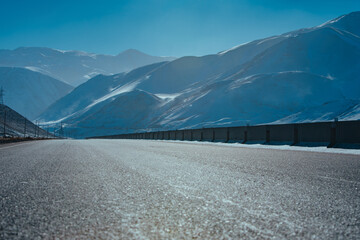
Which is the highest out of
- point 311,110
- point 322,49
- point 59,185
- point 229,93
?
point 322,49

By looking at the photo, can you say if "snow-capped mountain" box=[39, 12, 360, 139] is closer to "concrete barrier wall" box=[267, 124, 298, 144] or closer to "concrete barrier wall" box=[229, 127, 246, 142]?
"concrete barrier wall" box=[229, 127, 246, 142]

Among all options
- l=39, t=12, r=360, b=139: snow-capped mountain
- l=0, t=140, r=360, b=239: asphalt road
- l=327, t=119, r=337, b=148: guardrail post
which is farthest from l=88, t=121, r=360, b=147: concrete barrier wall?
l=39, t=12, r=360, b=139: snow-capped mountain

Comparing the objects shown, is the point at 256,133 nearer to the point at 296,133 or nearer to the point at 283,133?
the point at 283,133

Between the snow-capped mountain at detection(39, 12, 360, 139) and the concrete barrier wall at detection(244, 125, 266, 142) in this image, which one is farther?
the snow-capped mountain at detection(39, 12, 360, 139)

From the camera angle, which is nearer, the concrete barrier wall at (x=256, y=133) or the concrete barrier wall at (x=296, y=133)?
the concrete barrier wall at (x=296, y=133)

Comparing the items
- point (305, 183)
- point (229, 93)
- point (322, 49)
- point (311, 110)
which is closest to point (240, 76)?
Answer: point (229, 93)

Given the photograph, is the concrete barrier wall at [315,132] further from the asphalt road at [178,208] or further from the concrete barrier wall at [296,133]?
the asphalt road at [178,208]

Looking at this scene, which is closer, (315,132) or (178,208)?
(178,208)

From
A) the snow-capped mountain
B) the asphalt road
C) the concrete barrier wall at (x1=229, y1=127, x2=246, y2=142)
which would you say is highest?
the snow-capped mountain

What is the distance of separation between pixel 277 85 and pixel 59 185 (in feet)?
526

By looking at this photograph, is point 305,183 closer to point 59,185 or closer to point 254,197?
point 254,197

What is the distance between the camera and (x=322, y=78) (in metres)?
151

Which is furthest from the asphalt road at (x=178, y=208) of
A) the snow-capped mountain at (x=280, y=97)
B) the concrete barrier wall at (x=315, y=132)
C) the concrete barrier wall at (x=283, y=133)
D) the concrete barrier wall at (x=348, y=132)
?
the snow-capped mountain at (x=280, y=97)

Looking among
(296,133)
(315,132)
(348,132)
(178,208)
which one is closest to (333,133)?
(348,132)
